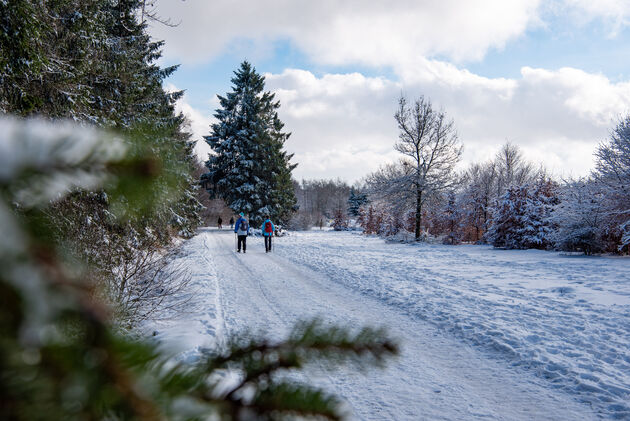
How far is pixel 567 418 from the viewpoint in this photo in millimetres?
3264

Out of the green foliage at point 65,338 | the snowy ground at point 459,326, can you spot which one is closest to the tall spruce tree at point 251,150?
the snowy ground at point 459,326

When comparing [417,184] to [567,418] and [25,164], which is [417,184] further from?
[25,164]

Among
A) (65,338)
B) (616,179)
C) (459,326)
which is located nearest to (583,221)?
(616,179)

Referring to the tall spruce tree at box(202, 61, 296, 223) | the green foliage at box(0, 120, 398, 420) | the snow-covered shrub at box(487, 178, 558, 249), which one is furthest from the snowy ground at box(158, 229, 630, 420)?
the tall spruce tree at box(202, 61, 296, 223)

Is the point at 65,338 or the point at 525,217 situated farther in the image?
the point at 525,217

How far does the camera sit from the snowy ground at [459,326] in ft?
11.4

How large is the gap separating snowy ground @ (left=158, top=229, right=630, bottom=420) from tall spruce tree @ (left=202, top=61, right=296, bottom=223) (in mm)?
19260

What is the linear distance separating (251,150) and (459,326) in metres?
27.6

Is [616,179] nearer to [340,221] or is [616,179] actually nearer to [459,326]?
[459,326]

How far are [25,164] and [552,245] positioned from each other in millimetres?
20327

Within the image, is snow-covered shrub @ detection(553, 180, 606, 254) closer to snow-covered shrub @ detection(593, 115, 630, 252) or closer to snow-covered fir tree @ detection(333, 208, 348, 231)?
snow-covered shrub @ detection(593, 115, 630, 252)

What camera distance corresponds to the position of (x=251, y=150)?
1220 inches

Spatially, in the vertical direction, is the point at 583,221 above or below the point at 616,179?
below

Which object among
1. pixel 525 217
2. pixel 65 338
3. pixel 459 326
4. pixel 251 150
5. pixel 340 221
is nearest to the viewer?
pixel 65 338
